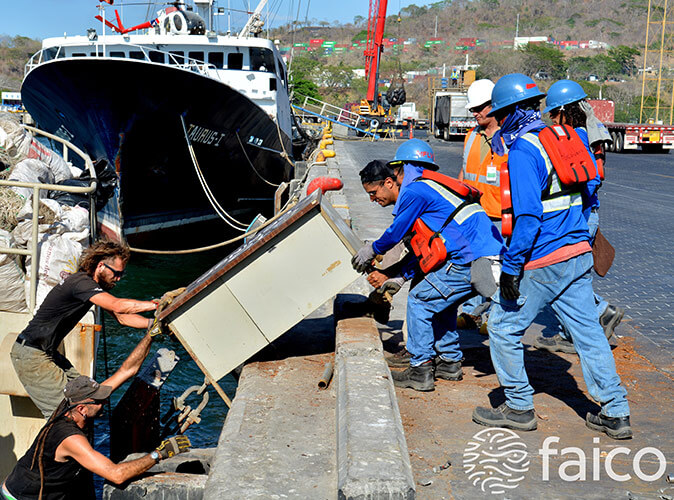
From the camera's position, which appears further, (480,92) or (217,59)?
(217,59)

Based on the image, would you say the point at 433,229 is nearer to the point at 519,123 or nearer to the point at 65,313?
the point at 519,123

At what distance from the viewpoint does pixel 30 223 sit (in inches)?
260

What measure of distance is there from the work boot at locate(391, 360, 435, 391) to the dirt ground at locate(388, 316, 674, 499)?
0.16 ft

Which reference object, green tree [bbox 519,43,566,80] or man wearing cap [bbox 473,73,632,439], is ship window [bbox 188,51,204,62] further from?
green tree [bbox 519,43,566,80]

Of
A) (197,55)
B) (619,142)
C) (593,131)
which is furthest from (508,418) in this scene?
(619,142)

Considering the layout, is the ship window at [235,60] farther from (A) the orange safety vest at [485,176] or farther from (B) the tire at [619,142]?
(B) the tire at [619,142]

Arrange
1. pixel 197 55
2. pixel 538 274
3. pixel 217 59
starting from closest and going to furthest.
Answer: pixel 538 274 → pixel 197 55 → pixel 217 59

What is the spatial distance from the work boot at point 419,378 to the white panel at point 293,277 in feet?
2.41

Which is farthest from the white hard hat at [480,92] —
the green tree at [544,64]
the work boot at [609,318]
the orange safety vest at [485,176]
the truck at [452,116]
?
the green tree at [544,64]

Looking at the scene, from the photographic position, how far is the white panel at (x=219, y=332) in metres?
4.78

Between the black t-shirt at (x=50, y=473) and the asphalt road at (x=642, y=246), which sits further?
the asphalt road at (x=642, y=246)

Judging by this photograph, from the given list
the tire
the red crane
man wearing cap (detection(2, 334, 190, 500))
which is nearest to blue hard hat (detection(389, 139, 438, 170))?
man wearing cap (detection(2, 334, 190, 500))

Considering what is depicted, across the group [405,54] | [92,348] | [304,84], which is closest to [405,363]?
[92,348]

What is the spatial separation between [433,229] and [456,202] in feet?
0.73
